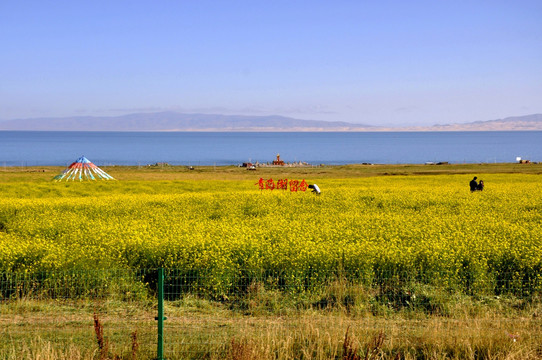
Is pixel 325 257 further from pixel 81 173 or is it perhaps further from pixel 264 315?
pixel 81 173

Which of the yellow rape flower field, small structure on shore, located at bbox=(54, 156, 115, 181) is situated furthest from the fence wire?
small structure on shore, located at bbox=(54, 156, 115, 181)

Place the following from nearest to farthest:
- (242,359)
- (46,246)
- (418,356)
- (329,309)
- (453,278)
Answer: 1. (242,359)
2. (418,356)
3. (329,309)
4. (453,278)
5. (46,246)

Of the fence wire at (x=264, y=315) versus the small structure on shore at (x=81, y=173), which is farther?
the small structure on shore at (x=81, y=173)

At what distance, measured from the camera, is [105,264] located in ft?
Answer: 47.5

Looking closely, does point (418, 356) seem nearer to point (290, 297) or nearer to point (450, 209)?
point (290, 297)

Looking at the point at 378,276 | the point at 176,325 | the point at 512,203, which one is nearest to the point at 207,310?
the point at 176,325

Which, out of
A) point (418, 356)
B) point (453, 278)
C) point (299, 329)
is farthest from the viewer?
point (453, 278)

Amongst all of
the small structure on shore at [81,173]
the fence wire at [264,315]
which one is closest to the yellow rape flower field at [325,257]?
the fence wire at [264,315]

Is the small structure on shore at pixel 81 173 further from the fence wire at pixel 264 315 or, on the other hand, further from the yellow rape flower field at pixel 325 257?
the fence wire at pixel 264 315

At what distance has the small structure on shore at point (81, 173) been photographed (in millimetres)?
67375

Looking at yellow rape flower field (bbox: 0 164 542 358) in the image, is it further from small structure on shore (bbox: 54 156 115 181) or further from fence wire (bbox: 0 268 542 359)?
small structure on shore (bbox: 54 156 115 181)

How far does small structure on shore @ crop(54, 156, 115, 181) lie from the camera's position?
67375 mm

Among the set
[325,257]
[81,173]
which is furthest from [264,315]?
[81,173]

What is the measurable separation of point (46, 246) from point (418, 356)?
1112 centimetres
